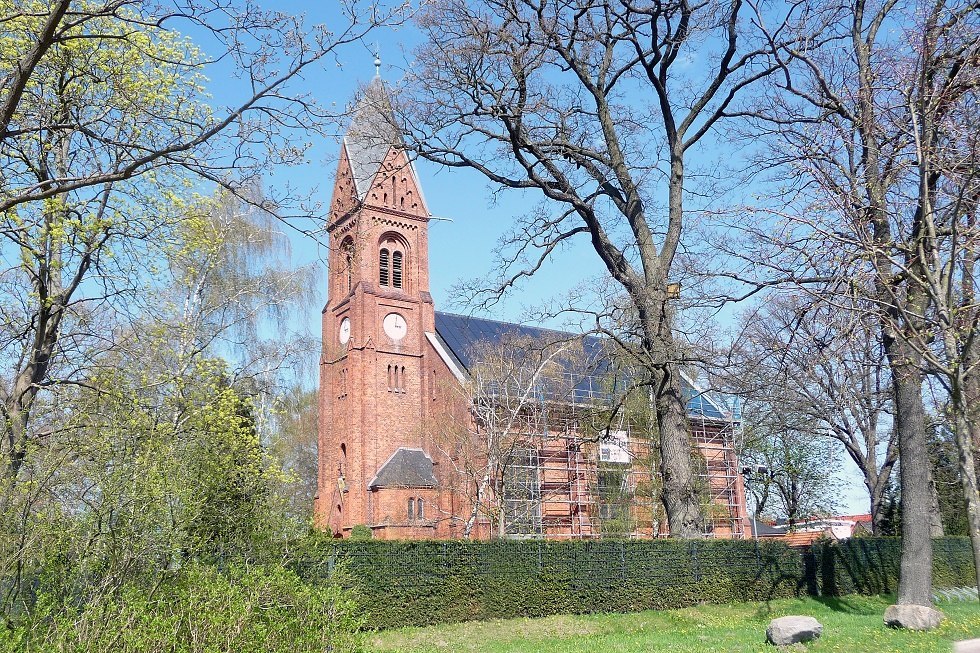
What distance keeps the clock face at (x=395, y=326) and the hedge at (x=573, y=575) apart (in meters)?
21.7

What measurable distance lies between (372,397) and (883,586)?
2182 cm

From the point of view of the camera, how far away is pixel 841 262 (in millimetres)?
9570

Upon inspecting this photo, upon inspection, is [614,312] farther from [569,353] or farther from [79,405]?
[569,353]

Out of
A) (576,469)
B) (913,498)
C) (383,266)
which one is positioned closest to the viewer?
(913,498)

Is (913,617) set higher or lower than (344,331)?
lower

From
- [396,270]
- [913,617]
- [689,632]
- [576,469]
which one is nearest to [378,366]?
[396,270]

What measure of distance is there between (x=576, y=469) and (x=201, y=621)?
92.9 feet

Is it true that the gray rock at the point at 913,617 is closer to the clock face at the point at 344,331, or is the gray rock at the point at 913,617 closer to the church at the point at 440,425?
the church at the point at 440,425

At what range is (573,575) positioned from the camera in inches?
617

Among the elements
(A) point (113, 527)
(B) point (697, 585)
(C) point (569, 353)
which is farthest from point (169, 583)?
(C) point (569, 353)

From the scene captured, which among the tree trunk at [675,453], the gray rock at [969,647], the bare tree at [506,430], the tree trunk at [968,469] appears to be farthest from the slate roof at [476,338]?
the gray rock at [969,647]

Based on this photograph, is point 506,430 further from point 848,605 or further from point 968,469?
point 968,469

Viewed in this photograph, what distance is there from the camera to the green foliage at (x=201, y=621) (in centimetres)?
502

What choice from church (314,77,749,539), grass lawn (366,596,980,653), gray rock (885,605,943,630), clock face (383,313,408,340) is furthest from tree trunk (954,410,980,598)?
clock face (383,313,408,340)
